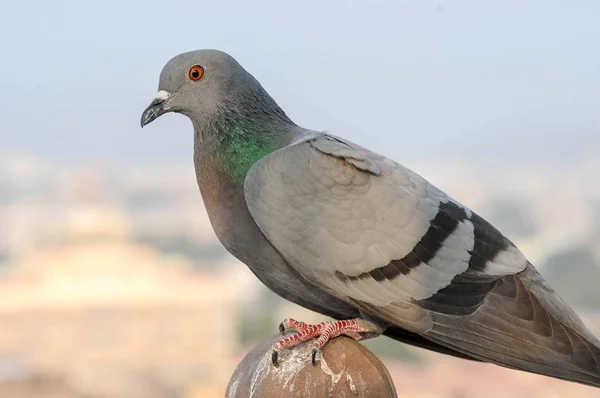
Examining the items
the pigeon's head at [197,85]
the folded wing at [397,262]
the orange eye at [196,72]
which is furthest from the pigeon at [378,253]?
the orange eye at [196,72]

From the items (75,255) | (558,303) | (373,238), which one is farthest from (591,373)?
(75,255)

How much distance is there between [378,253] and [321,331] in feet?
1.47

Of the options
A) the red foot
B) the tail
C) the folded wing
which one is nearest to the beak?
the folded wing

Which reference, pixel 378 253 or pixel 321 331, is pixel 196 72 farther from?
pixel 321 331

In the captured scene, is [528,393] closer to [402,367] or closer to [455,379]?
[455,379]

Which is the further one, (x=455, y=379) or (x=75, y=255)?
(x=75, y=255)

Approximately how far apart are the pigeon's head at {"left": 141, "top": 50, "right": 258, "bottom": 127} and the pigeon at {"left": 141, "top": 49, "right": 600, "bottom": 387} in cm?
18

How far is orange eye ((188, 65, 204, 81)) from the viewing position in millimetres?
4340

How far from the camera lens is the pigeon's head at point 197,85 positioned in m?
4.34

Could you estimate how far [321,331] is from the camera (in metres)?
3.95

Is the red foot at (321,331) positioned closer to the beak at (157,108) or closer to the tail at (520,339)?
the tail at (520,339)

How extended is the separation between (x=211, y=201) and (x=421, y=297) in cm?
113

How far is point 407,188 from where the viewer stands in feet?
13.4

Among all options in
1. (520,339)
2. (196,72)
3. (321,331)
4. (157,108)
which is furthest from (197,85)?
(520,339)
